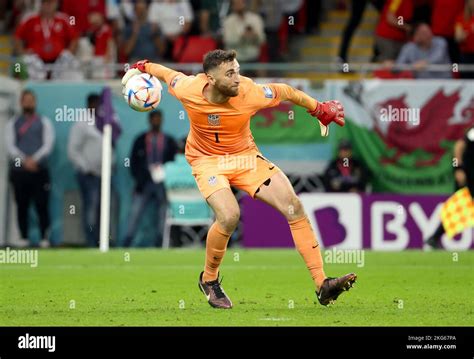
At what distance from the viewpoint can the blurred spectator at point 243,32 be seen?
75.2 ft

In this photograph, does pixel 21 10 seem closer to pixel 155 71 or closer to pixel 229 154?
pixel 155 71

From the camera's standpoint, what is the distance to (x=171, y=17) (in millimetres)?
23625

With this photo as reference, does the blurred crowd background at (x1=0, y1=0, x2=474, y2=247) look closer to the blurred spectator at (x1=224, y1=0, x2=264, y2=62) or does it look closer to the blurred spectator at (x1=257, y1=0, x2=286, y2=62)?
the blurred spectator at (x1=224, y1=0, x2=264, y2=62)

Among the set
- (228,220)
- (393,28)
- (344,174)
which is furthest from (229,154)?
(393,28)

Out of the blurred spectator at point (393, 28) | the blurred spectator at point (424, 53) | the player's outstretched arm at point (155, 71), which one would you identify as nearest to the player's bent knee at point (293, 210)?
the player's outstretched arm at point (155, 71)

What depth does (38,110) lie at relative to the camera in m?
22.5

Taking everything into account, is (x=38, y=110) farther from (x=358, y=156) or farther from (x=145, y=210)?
(x=358, y=156)

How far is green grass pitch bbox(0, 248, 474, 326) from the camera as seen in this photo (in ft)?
38.5

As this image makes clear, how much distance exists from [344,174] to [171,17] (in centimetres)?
462

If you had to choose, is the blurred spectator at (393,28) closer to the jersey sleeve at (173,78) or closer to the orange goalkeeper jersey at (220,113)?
the jersey sleeve at (173,78)

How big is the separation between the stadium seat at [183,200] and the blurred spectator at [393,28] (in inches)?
167

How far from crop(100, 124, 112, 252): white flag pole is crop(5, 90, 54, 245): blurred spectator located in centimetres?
127

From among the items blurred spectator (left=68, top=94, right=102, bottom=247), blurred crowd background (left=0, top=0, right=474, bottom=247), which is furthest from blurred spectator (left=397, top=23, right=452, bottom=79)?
blurred spectator (left=68, top=94, right=102, bottom=247)

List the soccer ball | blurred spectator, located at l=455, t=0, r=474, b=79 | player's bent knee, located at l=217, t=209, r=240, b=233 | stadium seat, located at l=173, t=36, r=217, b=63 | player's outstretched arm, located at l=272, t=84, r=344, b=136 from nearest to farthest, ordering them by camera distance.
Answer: player's bent knee, located at l=217, t=209, r=240, b=233 < player's outstretched arm, located at l=272, t=84, r=344, b=136 < the soccer ball < blurred spectator, located at l=455, t=0, r=474, b=79 < stadium seat, located at l=173, t=36, r=217, b=63
